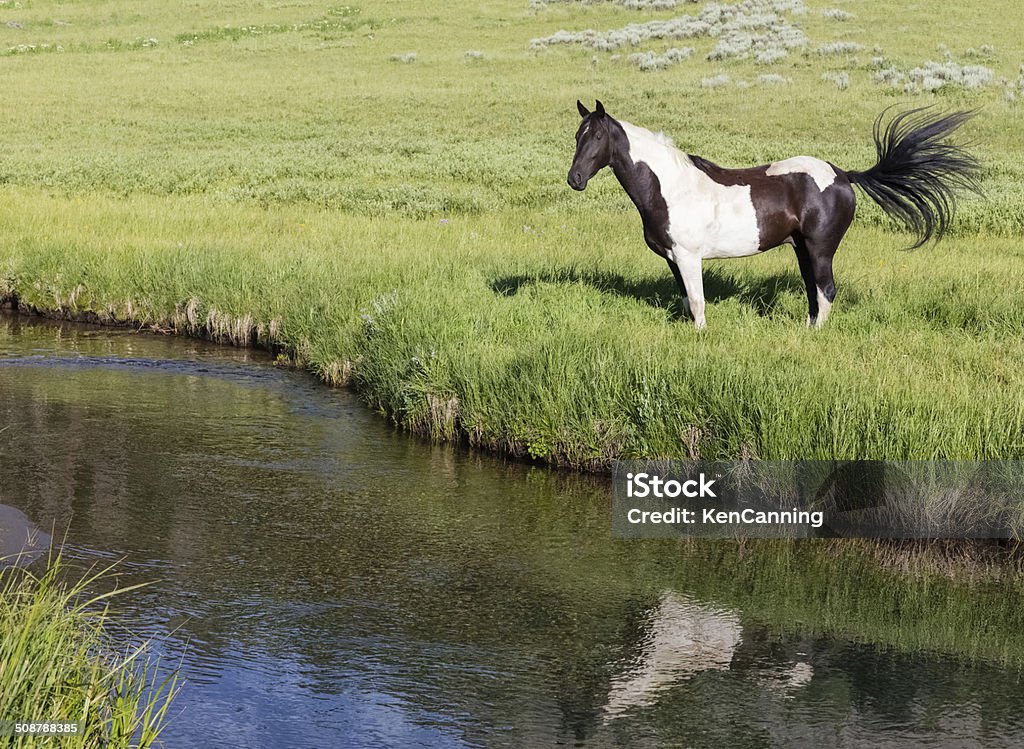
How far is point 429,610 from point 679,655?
1.55 meters

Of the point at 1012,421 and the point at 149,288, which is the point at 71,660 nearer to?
the point at 1012,421

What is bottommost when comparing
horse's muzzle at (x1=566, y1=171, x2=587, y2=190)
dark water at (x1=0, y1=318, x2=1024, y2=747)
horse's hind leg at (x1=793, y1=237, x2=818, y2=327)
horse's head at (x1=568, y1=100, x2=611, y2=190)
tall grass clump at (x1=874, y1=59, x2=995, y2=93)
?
dark water at (x1=0, y1=318, x2=1024, y2=747)

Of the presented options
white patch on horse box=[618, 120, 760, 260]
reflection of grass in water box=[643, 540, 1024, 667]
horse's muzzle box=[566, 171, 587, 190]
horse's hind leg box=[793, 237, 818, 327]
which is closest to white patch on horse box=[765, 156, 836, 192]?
white patch on horse box=[618, 120, 760, 260]

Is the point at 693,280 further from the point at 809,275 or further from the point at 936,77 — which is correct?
the point at 936,77

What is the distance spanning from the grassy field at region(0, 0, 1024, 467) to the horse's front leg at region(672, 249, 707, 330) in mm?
456

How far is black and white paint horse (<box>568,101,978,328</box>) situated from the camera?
12.5 metres

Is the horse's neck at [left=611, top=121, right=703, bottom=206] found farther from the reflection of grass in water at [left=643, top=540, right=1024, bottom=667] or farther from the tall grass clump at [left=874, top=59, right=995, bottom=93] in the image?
the tall grass clump at [left=874, top=59, right=995, bottom=93]

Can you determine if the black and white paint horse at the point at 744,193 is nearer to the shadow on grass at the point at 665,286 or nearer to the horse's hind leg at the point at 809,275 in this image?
the horse's hind leg at the point at 809,275

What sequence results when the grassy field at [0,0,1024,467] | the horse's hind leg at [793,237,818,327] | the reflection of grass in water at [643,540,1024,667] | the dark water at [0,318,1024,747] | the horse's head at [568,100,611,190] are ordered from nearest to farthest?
the dark water at [0,318,1024,747], the reflection of grass in water at [643,540,1024,667], the grassy field at [0,0,1024,467], the horse's head at [568,100,611,190], the horse's hind leg at [793,237,818,327]

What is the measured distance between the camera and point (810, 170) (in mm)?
12898

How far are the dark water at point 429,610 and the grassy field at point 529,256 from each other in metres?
1.00

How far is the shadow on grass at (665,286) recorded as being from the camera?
14320 mm

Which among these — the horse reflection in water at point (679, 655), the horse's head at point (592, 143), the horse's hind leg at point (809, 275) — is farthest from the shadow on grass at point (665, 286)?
the horse reflection in water at point (679, 655)

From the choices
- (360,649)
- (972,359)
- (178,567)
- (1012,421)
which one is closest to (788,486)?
(1012,421)
